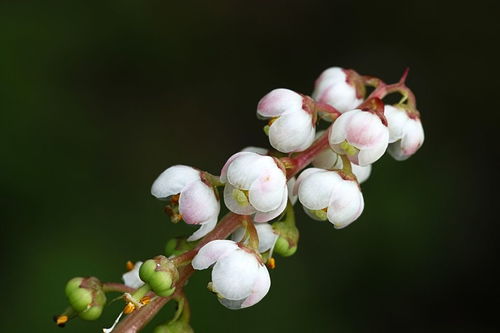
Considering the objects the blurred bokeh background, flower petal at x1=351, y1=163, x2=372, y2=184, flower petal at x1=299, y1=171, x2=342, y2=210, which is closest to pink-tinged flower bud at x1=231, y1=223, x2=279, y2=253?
flower petal at x1=299, y1=171, x2=342, y2=210

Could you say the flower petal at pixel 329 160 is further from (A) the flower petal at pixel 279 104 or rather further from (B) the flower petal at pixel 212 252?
(B) the flower petal at pixel 212 252

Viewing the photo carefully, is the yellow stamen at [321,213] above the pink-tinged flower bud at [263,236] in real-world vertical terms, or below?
above

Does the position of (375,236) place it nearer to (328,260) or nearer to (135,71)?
(328,260)

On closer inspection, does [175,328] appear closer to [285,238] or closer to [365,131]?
[285,238]

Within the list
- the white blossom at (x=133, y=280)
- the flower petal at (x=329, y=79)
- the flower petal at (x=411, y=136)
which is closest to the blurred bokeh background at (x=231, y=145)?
the white blossom at (x=133, y=280)

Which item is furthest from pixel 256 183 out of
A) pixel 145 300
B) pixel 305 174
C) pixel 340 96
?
pixel 340 96

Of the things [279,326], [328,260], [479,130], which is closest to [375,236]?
[328,260]

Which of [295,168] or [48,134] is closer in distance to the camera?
[295,168]
